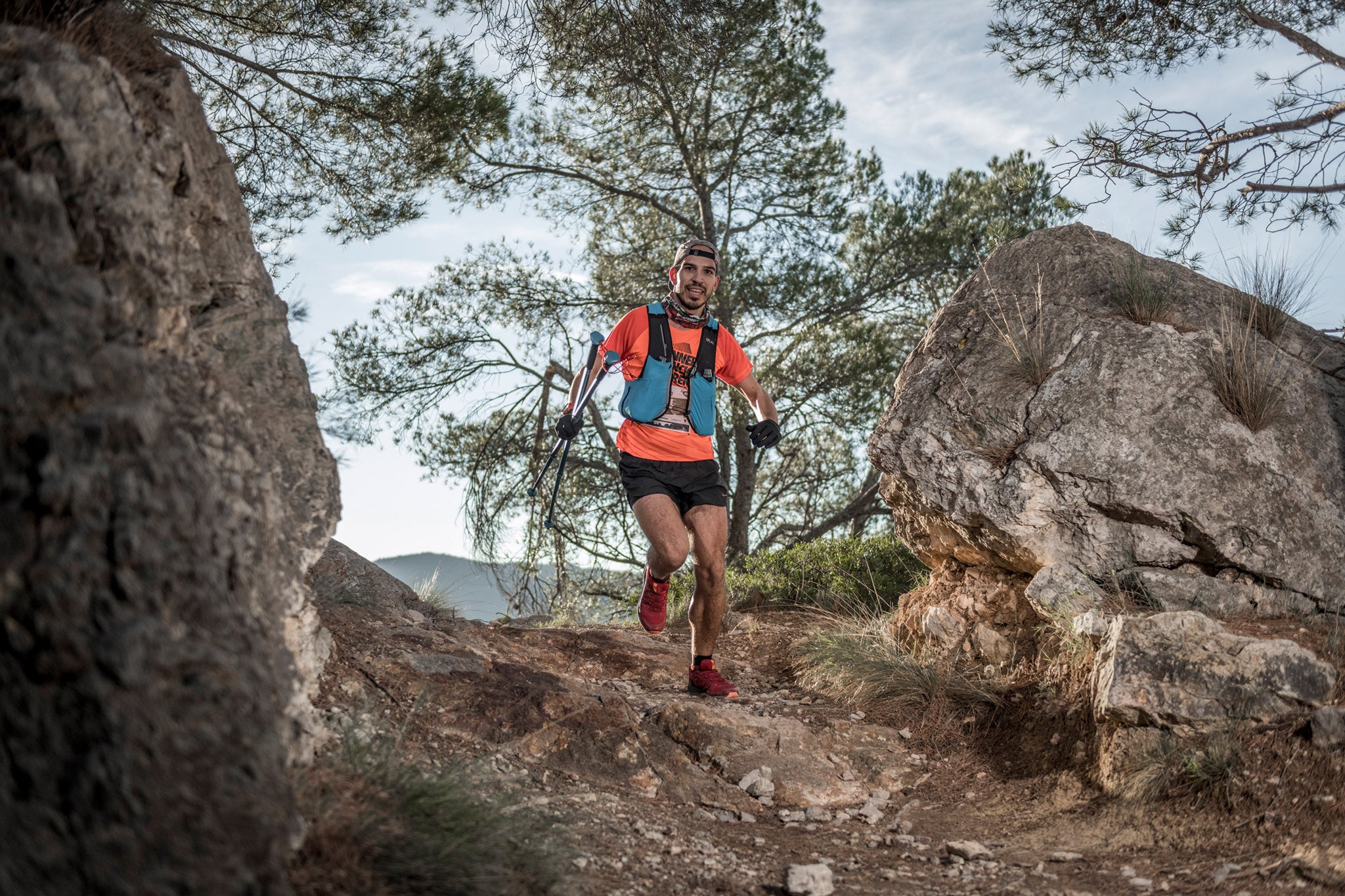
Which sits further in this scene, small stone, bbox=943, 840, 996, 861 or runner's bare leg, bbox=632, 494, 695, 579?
runner's bare leg, bbox=632, 494, 695, 579

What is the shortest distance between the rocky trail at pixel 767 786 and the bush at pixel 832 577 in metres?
2.59

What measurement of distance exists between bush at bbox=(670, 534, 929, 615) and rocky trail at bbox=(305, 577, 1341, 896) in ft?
8.49

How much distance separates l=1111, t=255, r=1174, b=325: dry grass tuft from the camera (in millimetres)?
5371

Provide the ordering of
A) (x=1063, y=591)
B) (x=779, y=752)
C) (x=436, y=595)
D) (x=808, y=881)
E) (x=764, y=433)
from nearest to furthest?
(x=808, y=881) < (x=779, y=752) < (x=1063, y=591) < (x=764, y=433) < (x=436, y=595)

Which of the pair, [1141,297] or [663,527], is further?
[1141,297]

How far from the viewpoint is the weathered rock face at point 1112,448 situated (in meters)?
4.81

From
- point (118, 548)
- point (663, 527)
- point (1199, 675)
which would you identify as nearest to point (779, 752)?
point (663, 527)

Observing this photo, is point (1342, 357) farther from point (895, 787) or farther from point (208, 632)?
point (208, 632)

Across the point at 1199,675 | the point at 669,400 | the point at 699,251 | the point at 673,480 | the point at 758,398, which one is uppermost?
the point at 699,251

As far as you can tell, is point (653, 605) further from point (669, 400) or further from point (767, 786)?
point (767, 786)

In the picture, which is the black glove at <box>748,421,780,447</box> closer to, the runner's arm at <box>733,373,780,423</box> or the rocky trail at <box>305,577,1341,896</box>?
the runner's arm at <box>733,373,780,423</box>

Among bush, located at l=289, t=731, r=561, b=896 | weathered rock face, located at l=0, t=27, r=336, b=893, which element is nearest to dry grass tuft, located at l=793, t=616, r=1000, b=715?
bush, located at l=289, t=731, r=561, b=896

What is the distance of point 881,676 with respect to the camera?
543 cm

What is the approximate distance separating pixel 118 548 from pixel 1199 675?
13.4 feet
